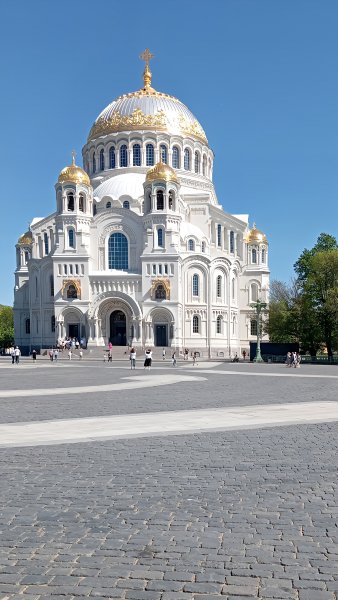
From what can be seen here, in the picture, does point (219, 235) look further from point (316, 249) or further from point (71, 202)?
point (71, 202)

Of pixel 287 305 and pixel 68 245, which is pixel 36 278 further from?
pixel 287 305

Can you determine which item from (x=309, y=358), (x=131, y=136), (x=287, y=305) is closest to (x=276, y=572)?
(x=309, y=358)

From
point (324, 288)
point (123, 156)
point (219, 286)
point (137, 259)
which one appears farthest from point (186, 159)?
point (324, 288)

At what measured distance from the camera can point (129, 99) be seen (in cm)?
7656

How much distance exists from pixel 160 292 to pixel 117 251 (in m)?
7.21

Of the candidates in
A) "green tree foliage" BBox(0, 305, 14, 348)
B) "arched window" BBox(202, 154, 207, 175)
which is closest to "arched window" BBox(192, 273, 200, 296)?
"arched window" BBox(202, 154, 207, 175)

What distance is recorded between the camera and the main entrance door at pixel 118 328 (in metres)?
63.2

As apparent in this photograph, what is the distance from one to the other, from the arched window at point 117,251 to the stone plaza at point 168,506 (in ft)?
167

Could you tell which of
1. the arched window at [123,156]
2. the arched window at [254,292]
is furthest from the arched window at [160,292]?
the arched window at [123,156]

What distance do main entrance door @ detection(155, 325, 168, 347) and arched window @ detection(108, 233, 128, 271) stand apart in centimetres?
817

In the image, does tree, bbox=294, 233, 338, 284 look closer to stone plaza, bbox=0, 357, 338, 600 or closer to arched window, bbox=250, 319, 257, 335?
arched window, bbox=250, 319, 257, 335

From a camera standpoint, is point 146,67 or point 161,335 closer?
point 161,335

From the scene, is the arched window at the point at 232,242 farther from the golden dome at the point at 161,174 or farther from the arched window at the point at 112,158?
the arched window at the point at 112,158

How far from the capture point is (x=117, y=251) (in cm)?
6469
